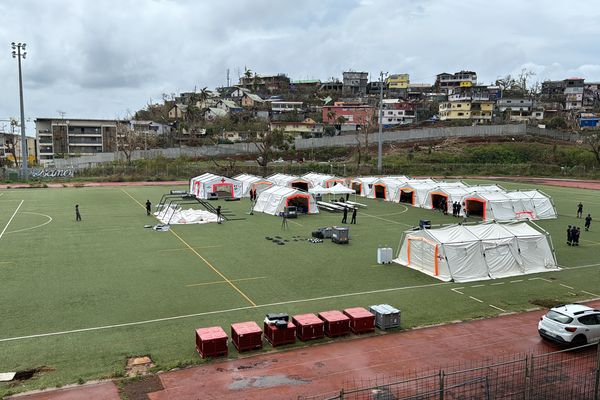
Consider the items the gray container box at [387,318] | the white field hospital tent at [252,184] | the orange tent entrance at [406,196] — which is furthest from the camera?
the white field hospital tent at [252,184]

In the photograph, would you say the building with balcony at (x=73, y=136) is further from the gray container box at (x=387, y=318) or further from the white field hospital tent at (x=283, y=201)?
the gray container box at (x=387, y=318)

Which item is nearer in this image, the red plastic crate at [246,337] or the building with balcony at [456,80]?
the red plastic crate at [246,337]

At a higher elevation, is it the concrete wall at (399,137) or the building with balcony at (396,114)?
the building with balcony at (396,114)

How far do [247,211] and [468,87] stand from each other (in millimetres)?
129222

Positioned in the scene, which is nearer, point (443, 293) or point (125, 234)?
point (443, 293)

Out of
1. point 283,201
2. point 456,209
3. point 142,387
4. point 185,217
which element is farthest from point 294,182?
point 142,387

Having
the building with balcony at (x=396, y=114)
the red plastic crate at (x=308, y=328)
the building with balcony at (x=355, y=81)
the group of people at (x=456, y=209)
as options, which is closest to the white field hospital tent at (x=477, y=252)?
the red plastic crate at (x=308, y=328)

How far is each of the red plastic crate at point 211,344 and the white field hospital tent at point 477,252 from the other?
1219 cm

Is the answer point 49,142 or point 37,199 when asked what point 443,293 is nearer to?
point 37,199

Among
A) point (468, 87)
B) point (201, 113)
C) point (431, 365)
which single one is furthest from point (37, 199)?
point (468, 87)

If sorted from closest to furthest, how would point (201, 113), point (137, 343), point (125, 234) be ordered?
point (137, 343)
point (125, 234)
point (201, 113)

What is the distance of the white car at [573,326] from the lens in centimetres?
1451

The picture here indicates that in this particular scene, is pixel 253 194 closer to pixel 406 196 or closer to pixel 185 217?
pixel 185 217

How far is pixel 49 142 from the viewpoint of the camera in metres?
117
